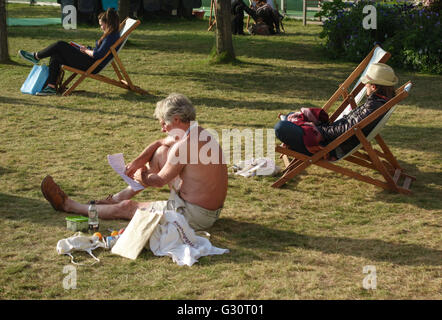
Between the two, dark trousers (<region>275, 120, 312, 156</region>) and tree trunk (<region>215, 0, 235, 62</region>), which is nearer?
dark trousers (<region>275, 120, 312, 156</region>)

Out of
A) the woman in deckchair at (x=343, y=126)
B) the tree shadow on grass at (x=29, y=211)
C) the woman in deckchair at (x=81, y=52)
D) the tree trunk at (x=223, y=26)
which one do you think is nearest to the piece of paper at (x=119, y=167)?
the tree shadow on grass at (x=29, y=211)

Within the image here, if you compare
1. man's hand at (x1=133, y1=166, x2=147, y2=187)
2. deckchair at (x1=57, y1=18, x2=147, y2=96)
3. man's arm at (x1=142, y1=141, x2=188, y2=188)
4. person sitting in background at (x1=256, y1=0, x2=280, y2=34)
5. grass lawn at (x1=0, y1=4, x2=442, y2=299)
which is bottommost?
grass lawn at (x1=0, y1=4, x2=442, y2=299)

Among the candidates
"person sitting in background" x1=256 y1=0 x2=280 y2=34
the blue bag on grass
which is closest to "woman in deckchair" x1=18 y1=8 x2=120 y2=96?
the blue bag on grass

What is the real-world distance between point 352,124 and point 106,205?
2.30m

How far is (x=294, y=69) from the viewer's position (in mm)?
12164

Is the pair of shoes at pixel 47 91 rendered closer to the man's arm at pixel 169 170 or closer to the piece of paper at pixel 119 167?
the piece of paper at pixel 119 167

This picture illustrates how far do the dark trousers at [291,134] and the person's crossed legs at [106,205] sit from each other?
1.24 meters

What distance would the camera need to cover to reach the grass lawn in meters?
3.92

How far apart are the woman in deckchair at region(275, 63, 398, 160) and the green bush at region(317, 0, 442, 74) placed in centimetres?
648

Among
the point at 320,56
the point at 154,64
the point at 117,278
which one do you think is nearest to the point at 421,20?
the point at 320,56

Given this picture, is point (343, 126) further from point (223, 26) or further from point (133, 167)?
point (223, 26)

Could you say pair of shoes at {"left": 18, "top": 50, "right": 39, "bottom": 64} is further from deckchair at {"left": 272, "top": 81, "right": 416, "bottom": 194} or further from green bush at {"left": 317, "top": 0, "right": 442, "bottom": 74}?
green bush at {"left": 317, "top": 0, "right": 442, "bottom": 74}

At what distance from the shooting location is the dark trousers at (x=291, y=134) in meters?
5.72

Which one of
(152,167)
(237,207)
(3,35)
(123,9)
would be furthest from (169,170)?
(123,9)
